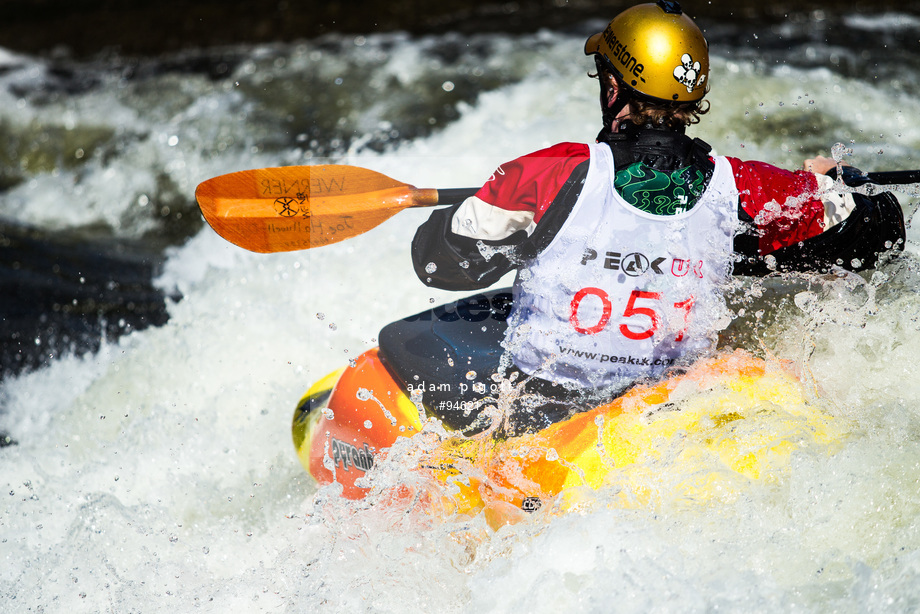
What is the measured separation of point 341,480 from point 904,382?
1.83 m

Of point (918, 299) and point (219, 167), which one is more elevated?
point (918, 299)

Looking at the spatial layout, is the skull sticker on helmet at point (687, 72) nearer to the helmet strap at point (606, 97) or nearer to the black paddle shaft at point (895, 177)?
the helmet strap at point (606, 97)

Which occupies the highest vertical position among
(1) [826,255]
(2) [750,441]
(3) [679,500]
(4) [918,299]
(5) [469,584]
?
(1) [826,255]

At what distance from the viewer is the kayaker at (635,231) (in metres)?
1.86

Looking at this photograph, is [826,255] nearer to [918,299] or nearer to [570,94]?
[918,299]

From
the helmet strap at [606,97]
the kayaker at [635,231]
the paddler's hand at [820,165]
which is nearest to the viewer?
the kayaker at [635,231]

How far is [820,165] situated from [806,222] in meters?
0.34

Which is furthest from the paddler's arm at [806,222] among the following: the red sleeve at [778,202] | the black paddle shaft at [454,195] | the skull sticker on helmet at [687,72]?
the black paddle shaft at [454,195]

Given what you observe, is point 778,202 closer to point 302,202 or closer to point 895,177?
point 895,177

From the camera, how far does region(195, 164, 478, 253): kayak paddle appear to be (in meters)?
2.27

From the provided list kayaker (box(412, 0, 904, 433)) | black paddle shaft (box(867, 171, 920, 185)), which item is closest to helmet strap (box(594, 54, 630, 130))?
kayaker (box(412, 0, 904, 433))

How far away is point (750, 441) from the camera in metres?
2.05

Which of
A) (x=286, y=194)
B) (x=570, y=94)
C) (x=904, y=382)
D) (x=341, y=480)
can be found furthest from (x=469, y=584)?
(x=570, y=94)

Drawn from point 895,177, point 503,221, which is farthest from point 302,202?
point 895,177
